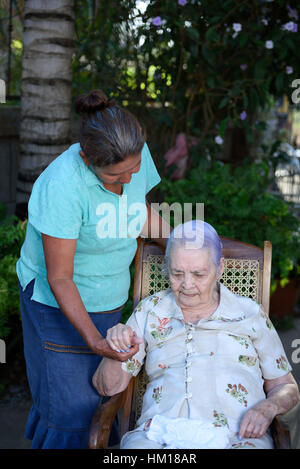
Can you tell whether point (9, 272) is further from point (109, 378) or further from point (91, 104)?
point (91, 104)

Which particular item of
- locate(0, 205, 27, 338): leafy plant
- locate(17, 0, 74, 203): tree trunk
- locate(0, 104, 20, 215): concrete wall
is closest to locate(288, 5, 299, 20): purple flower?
locate(17, 0, 74, 203): tree trunk

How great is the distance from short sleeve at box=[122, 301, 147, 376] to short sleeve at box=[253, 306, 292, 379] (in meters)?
0.44

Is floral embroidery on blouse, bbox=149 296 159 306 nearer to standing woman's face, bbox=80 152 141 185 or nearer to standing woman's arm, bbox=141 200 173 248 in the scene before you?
standing woman's arm, bbox=141 200 173 248

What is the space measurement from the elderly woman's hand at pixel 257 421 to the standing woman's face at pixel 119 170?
93 centimetres

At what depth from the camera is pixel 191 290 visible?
2.12 m

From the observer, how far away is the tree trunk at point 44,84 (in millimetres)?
3441

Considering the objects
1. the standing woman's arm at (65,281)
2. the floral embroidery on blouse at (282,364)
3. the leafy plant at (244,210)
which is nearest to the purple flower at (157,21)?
the leafy plant at (244,210)

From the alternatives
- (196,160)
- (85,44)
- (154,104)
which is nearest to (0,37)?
(85,44)

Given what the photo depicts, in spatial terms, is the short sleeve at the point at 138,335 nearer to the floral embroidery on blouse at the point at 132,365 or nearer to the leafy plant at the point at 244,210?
the floral embroidery on blouse at the point at 132,365

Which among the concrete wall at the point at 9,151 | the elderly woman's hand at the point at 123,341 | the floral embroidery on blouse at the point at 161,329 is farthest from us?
the concrete wall at the point at 9,151

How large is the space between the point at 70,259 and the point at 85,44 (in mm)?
3215

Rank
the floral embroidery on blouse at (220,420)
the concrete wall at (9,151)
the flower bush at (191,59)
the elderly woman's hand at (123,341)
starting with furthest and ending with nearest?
the flower bush at (191,59) < the concrete wall at (9,151) < the floral embroidery on blouse at (220,420) < the elderly woman's hand at (123,341)

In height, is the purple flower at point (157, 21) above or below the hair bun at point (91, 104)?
above
